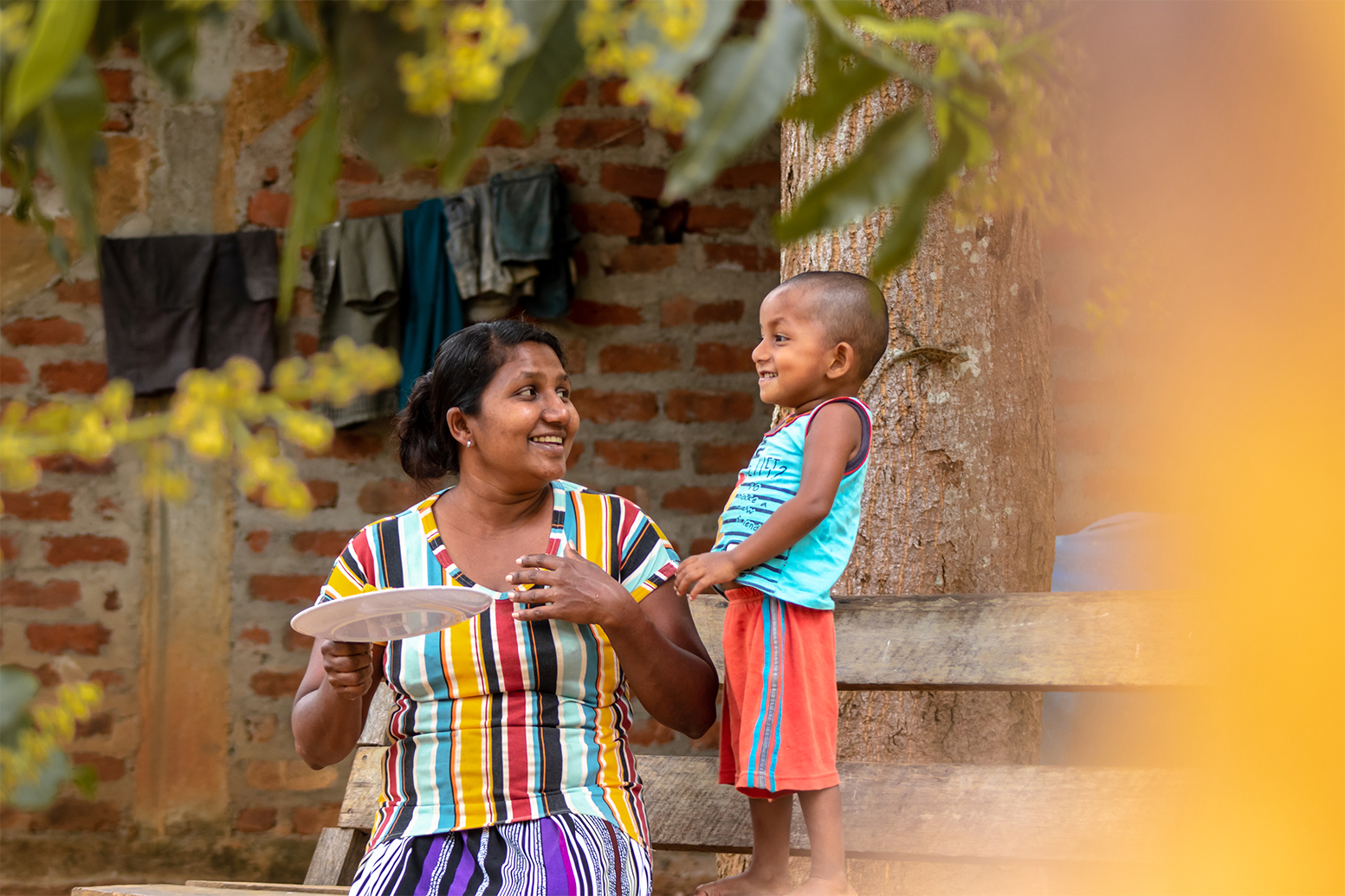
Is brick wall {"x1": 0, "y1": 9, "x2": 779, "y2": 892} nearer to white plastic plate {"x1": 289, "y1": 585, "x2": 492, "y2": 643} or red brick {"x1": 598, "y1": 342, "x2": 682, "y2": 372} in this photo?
red brick {"x1": 598, "y1": 342, "x2": 682, "y2": 372}


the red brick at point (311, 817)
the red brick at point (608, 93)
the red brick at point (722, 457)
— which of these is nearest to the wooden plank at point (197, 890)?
the red brick at point (311, 817)

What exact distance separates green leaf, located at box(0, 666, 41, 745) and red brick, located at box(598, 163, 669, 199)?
10.5 ft

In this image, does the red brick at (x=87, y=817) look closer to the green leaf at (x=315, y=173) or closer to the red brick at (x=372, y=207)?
the red brick at (x=372, y=207)

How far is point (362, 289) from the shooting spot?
11.7ft

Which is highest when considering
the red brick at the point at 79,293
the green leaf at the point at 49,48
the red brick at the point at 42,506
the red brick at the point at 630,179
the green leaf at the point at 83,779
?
the red brick at the point at 630,179

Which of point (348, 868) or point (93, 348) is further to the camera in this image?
point (93, 348)

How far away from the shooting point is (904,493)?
2207 mm

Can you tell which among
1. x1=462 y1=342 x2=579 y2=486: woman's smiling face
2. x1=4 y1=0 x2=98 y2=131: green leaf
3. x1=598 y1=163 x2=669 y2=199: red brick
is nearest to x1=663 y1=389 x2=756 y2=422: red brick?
x1=598 y1=163 x2=669 y2=199: red brick

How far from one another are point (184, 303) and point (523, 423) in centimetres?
215

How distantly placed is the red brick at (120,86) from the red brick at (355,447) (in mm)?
1214

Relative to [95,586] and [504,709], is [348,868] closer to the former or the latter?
[504,709]

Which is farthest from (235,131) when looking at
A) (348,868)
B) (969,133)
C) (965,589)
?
(969,133)

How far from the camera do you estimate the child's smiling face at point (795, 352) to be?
1828 millimetres

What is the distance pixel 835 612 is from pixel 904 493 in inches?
12.8
